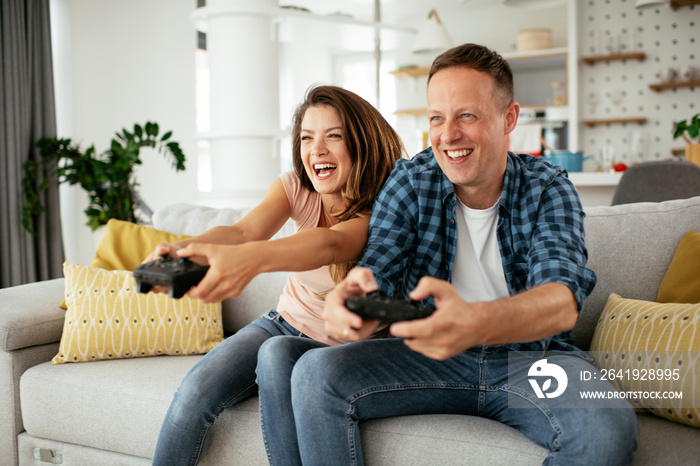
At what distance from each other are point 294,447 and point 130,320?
0.82 metres

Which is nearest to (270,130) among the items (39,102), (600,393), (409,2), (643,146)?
(39,102)

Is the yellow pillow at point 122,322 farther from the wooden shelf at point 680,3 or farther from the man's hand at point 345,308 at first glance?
the wooden shelf at point 680,3

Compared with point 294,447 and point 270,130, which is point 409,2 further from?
point 294,447

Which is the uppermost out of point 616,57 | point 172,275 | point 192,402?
point 616,57

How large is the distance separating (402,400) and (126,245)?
1250mm

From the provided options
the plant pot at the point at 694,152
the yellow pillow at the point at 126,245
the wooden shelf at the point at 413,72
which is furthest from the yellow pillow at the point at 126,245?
the wooden shelf at the point at 413,72

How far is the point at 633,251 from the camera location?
1786 millimetres

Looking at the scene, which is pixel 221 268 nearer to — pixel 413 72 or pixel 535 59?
pixel 535 59

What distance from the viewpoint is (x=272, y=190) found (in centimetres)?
174

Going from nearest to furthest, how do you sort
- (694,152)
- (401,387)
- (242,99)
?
(401,387) < (242,99) < (694,152)

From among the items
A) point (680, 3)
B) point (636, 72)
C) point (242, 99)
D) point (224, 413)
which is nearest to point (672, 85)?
point (636, 72)

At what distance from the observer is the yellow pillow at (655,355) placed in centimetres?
135

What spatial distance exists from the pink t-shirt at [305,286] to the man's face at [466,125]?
414mm

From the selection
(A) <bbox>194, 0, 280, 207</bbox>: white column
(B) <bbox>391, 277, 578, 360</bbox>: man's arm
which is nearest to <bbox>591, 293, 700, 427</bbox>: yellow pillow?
(B) <bbox>391, 277, 578, 360</bbox>: man's arm
